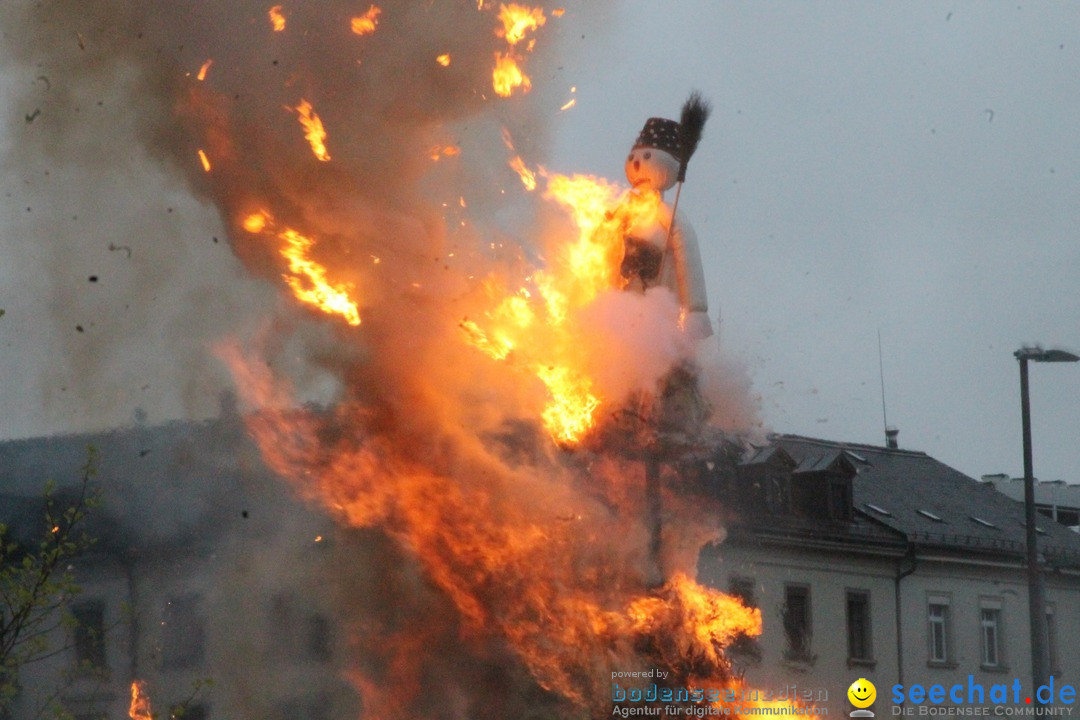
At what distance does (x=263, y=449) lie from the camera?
17.1 meters

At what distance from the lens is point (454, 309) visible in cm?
1444

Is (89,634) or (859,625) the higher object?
(859,625)

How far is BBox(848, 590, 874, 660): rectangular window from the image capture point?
90.4 feet

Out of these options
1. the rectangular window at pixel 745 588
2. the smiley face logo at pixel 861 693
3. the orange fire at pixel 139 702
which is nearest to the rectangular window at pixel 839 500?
the smiley face logo at pixel 861 693

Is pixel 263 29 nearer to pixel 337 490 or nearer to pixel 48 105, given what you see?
pixel 48 105

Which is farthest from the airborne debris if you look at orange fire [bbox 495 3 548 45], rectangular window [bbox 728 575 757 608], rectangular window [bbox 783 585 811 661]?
rectangular window [bbox 783 585 811 661]

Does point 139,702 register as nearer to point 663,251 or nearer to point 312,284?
point 312,284

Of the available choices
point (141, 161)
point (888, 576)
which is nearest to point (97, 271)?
point (141, 161)

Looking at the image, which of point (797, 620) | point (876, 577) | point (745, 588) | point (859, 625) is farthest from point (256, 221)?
point (876, 577)

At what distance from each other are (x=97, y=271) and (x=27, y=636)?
4226mm

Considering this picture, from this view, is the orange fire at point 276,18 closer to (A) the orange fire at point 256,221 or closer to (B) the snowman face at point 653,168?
(A) the orange fire at point 256,221

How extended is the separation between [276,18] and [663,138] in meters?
4.13

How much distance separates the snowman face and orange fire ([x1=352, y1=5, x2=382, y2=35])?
122 inches

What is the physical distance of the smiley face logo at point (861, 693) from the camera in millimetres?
24328
